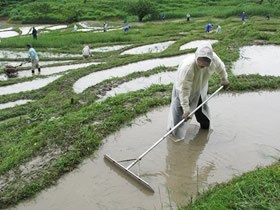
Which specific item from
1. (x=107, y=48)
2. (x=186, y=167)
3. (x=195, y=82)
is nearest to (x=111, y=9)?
(x=107, y=48)

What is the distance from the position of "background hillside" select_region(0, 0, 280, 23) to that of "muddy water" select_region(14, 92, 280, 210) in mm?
28533

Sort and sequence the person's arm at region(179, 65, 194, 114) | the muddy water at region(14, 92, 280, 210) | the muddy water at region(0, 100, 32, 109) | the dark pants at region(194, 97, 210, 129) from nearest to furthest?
the muddy water at region(14, 92, 280, 210)
the person's arm at region(179, 65, 194, 114)
the dark pants at region(194, 97, 210, 129)
the muddy water at region(0, 100, 32, 109)

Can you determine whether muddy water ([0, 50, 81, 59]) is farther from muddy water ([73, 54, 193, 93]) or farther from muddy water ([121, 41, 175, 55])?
muddy water ([73, 54, 193, 93])

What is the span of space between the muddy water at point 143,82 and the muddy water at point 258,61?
2090mm

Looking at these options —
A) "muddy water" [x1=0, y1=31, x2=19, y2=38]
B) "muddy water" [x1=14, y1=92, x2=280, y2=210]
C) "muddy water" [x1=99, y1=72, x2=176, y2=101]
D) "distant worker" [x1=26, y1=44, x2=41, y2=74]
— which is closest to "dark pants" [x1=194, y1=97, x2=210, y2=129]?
"muddy water" [x1=14, y1=92, x2=280, y2=210]

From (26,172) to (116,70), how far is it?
7.94 meters

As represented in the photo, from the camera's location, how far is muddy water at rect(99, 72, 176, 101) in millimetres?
10535

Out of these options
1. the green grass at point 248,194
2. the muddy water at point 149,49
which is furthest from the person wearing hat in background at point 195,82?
the muddy water at point 149,49

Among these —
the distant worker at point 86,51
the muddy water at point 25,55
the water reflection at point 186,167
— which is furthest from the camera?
the muddy water at point 25,55

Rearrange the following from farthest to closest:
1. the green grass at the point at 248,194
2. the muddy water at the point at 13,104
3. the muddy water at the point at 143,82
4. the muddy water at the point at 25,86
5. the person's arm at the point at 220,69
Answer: the muddy water at the point at 25,86 → the muddy water at the point at 13,104 → the muddy water at the point at 143,82 → the person's arm at the point at 220,69 → the green grass at the point at 248,194

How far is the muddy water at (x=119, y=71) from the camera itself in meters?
11.9

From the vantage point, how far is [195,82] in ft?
20.7

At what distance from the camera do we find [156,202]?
501cm

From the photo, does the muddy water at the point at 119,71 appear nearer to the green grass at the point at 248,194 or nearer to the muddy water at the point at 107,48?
the muddy water at the point at 107,48
